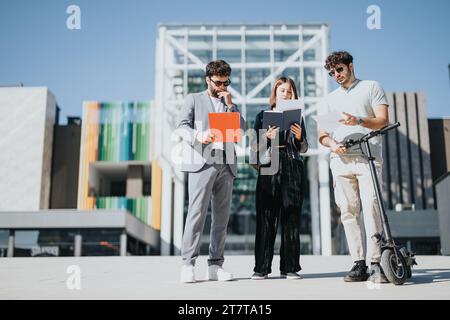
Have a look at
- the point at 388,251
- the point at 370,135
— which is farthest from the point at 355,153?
the point at 388,251

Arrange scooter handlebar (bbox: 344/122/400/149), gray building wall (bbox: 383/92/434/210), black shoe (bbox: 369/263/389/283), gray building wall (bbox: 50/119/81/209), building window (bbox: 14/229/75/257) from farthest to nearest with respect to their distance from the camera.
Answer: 1. gray building wall (bbox: 383/92/434/210)
2. gray building wall (bbox: 50/119/81/209)
3. building window (bbox: 14/229/75/257)
4. scooter handlebar (bbox: 344/122/400/149)
5. black shoe (bbox: 369/263/389/283)

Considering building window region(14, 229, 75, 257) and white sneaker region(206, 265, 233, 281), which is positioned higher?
white sneaker region(206, 265, 233, 281)

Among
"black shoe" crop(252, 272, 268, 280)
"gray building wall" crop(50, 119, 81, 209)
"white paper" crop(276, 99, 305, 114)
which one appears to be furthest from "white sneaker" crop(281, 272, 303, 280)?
"gray building wall" crop(50, 119, 81, 209)

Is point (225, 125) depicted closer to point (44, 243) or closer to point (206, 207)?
point (206, 207)

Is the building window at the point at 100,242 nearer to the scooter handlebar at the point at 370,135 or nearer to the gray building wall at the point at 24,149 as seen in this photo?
the gray building wall at the point at 24,149

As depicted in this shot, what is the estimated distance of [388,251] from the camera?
3645 mm

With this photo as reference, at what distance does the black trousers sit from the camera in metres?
4.47

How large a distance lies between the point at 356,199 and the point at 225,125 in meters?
1.23

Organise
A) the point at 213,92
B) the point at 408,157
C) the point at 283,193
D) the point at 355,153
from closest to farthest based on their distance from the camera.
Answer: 1. the point at 355,153
2. the point at 213,92
3. the point at 283,193
4. the point at 408,157

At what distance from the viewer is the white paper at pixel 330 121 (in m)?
4.02

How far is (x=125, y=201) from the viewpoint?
111 ft

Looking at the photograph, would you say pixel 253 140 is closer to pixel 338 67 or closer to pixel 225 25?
pixel 338 67

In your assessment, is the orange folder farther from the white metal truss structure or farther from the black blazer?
the white metal truss structure

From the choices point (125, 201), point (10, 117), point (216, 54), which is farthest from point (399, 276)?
point (10, 117)
